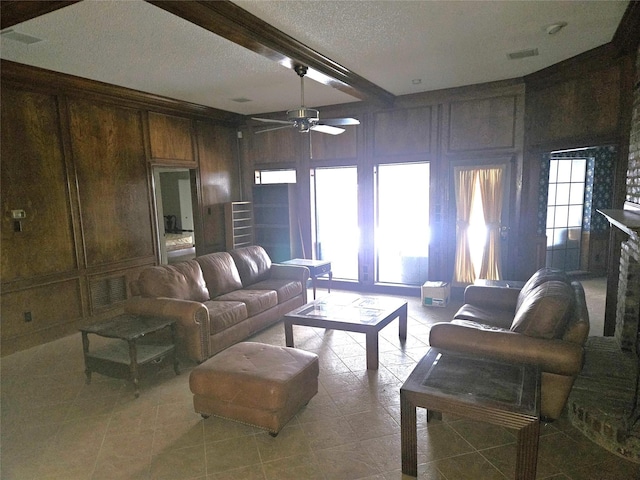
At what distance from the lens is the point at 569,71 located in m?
4.13

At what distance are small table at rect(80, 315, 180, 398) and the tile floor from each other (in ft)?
0.52

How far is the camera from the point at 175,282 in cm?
393

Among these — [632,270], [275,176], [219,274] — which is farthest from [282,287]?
[632,270]

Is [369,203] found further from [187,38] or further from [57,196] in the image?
[57,196]

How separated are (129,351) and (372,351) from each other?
6.72 feet

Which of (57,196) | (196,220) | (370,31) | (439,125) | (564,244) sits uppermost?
(370,31)

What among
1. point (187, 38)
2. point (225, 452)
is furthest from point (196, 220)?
point (225, 452)

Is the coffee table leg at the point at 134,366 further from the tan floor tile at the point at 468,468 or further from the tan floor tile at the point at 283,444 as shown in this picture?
the tan floor tile at the point at 468,468

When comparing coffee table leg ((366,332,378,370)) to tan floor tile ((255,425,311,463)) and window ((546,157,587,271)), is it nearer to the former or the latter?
tan floor tile ((255,425,311,463))

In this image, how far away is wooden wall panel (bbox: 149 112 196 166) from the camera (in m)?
5.46

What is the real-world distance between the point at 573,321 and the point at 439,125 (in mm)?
3711

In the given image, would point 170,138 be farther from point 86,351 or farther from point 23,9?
point 86,351

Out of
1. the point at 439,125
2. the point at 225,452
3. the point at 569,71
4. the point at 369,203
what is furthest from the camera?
the point at 369,203

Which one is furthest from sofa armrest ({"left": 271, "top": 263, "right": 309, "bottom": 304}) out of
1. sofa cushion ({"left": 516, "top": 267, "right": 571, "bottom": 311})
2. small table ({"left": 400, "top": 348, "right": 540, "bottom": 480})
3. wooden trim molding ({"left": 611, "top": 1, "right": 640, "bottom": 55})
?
wooden trim molding ({"left": 611, "top": 1, "right": 640, "bottom": 55})
